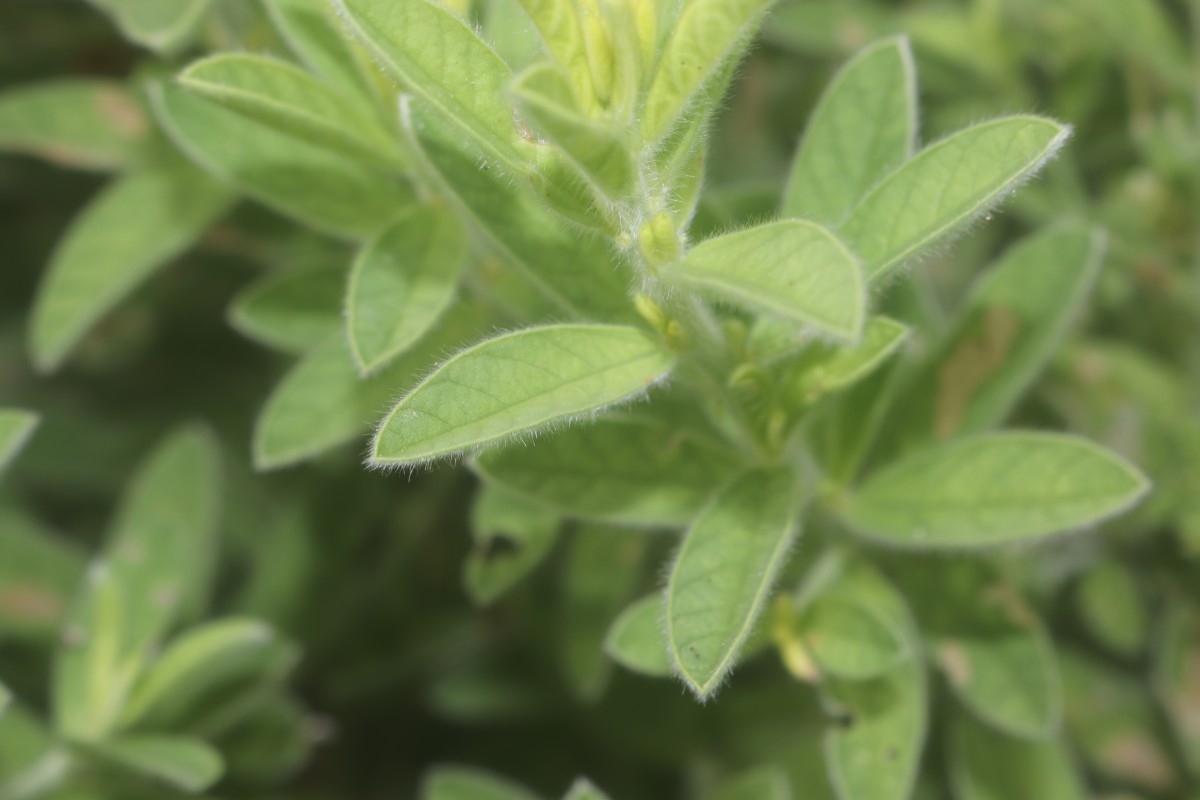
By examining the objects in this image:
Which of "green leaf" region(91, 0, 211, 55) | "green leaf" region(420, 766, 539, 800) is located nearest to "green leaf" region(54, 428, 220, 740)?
"green leaf" region(420, 766, 539, 800)

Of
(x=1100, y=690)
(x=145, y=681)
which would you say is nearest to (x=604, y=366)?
(x=145, y=681)

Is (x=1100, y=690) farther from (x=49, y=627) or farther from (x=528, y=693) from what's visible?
(x=49, y=627)

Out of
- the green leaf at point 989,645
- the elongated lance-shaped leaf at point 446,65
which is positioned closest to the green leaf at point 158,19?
the elongated lance-shaped leaf at point 446,65

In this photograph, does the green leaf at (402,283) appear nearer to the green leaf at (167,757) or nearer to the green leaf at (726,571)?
the green leaf at (726,571)

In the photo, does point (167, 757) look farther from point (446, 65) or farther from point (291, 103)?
point (446, 65)

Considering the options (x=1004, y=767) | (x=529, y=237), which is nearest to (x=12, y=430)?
(x=529, y=237)
